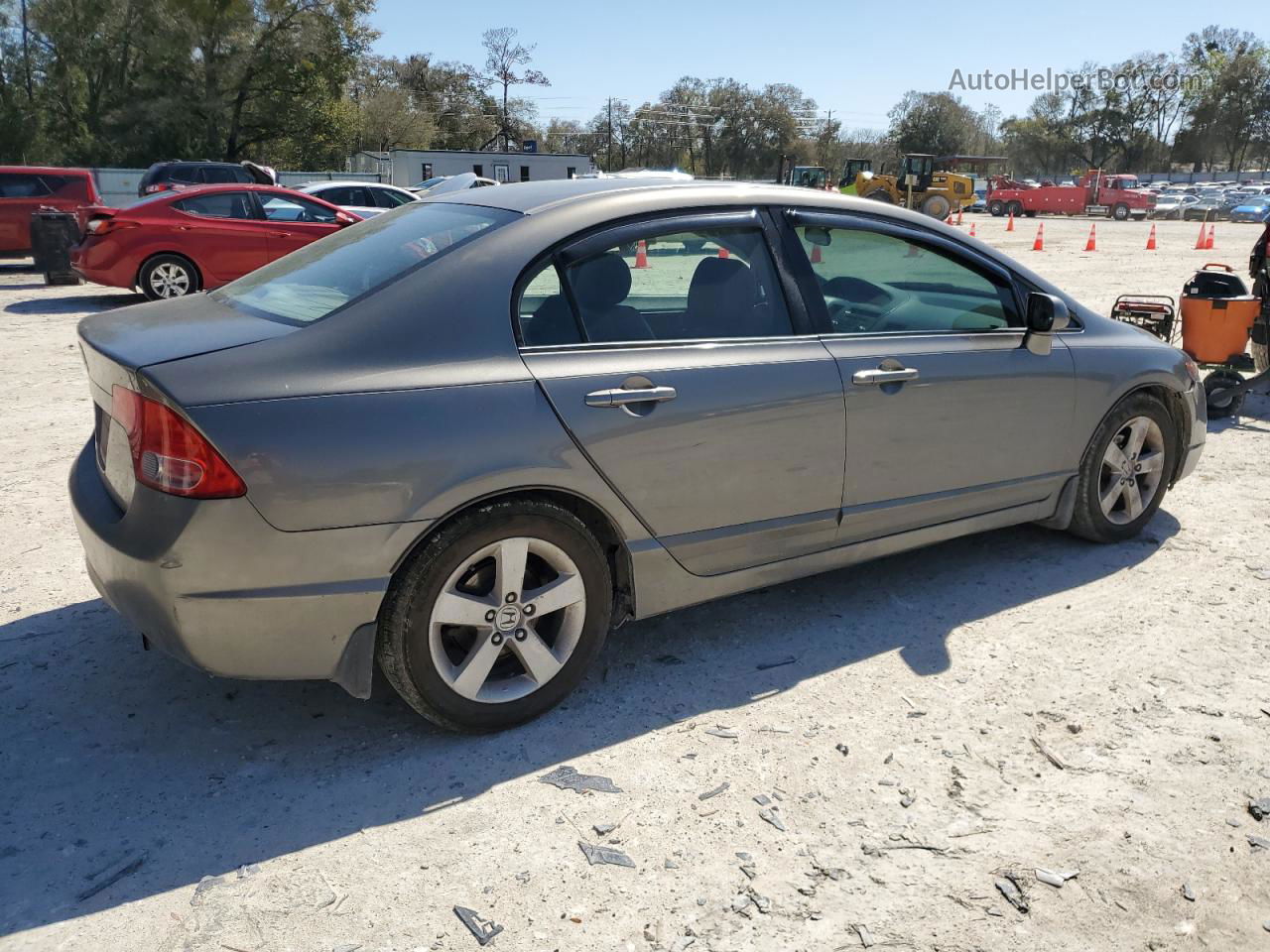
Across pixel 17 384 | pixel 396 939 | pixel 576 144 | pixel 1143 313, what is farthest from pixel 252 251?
pixel 576 144

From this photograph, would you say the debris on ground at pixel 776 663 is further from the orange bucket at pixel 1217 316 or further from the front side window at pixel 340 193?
the front side window at pixel 340 193

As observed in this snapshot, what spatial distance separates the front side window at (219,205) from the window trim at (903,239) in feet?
36.3

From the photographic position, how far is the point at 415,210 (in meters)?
3.83

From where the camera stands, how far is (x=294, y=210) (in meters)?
13.4

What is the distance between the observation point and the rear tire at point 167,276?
41.1 feet

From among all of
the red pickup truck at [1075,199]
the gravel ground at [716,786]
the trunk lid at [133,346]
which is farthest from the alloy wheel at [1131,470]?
the red pickup truck at [1075,199]

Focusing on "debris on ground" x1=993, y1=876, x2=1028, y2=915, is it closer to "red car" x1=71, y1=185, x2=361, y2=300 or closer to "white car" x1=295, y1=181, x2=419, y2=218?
"red car" x1=71, y1=185, x2=361, y2=300

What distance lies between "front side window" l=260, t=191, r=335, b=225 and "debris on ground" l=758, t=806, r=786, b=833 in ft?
40.0

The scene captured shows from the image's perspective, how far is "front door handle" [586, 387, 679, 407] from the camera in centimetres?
312

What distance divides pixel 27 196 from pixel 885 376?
17782 mm

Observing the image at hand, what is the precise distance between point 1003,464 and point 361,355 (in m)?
2.69

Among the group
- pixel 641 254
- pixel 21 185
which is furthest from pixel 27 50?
pixel 641 254

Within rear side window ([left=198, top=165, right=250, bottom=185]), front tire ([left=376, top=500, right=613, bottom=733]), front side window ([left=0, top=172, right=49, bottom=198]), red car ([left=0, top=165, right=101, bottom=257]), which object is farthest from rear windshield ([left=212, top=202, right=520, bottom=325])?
rear side window ([left=198, top=165, right=250, bottom=185])

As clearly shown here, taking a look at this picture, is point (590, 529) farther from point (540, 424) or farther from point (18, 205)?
point (18, 205)
